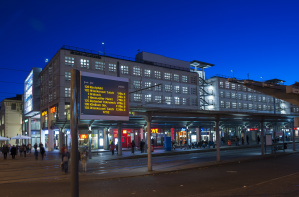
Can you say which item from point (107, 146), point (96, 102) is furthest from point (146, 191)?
point (107, 146)

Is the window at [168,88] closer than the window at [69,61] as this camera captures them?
No

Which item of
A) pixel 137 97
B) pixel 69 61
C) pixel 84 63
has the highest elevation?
pixel 69 61

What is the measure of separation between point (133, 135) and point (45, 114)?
17657 millimetres

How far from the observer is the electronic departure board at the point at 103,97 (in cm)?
1520

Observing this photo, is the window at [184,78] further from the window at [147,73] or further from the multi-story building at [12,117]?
the multi-story building at [12,117]

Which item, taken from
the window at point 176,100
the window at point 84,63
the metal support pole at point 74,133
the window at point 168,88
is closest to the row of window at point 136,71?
the window at point 84,63

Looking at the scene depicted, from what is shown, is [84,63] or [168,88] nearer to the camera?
[84,63]

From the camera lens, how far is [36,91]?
59.9m

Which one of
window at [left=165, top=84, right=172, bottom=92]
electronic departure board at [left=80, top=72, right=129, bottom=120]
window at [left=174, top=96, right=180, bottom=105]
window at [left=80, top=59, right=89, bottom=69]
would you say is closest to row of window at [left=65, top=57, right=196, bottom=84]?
window at [left=80, top=59, right=89, bottom=69]

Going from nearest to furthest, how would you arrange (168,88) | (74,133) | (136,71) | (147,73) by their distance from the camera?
(74,133)
(136,71)
(147,73)
(168,88)

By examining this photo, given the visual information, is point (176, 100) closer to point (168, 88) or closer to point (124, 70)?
point (168, 88)

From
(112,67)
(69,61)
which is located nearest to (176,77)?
(112,67)

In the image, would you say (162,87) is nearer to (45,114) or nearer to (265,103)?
(45,114)

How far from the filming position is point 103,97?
16078 mm
